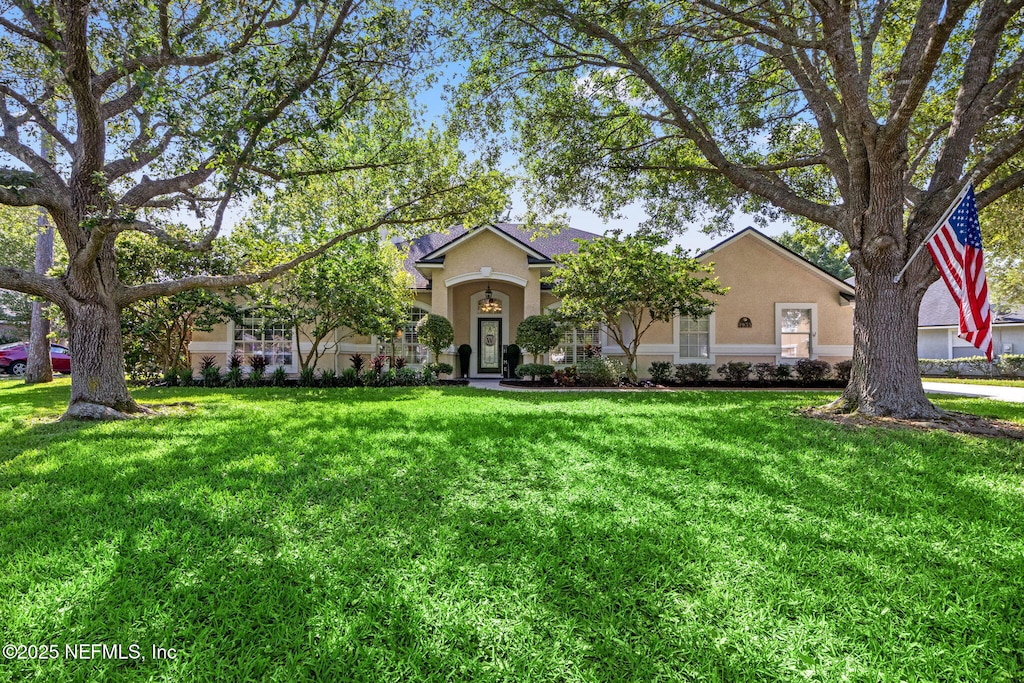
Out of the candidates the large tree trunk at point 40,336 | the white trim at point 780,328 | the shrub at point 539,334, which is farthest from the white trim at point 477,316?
the large tree trunk at point 40,336

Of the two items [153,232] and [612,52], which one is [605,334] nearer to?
[612,52]

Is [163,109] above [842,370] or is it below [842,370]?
above

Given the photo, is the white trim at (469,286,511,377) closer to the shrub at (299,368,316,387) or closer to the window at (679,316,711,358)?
the shrub at (299,368,316,387)

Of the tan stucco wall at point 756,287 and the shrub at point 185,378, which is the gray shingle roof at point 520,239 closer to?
the tan stucco wall at point 756,287

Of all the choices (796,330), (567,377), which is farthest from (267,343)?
(796,330)

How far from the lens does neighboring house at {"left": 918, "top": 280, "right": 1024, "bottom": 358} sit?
76.6ft

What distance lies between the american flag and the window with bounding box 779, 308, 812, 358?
10.4m

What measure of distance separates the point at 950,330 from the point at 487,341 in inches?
962

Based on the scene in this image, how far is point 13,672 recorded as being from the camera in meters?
1.99

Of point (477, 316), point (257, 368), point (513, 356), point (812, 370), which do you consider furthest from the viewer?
point (477, 316)

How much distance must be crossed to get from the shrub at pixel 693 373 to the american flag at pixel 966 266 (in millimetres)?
8829

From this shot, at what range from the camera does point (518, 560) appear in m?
2.82

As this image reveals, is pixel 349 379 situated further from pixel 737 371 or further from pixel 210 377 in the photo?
pixel 737 371

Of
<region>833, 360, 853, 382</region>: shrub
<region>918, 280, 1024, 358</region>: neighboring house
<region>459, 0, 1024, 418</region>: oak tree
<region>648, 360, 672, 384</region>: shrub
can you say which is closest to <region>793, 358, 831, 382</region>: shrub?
<region>833, 360, 853, 382</region>: shrub
